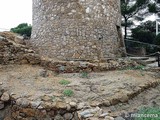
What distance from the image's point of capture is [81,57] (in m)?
10.7

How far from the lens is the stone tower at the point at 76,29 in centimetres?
1076

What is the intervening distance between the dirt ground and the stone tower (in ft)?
3.90

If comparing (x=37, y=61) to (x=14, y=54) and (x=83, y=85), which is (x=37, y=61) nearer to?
(x=14, y=54)

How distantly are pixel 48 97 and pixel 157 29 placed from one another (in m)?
13.2

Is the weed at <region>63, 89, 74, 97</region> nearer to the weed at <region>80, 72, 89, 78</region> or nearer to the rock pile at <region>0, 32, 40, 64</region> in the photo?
the weed at <region>80, 72, 89, 78</region>

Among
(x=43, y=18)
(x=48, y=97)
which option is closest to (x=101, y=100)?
(x=48, y=97)

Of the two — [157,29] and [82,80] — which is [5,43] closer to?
[82,80]

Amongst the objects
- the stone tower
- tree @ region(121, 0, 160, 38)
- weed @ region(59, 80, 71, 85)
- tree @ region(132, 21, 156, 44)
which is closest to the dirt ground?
weed @ region(59, 80, 71, 85)

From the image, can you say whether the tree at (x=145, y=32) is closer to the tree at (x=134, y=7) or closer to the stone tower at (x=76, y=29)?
the tree at (x=134, y=7)

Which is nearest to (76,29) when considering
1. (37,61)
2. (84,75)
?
(37,61)

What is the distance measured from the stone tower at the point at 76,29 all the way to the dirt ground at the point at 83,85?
1.19 m

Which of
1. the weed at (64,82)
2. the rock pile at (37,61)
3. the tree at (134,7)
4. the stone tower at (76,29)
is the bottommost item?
the weed at (64,82)

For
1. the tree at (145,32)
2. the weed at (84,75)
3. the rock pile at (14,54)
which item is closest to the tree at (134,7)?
the tree at (145,32)

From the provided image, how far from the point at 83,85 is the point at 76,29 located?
2.99 meters
